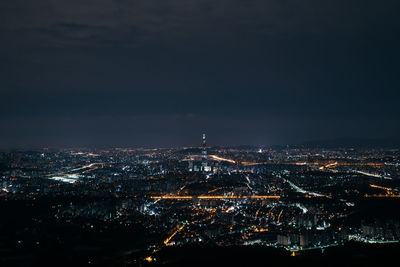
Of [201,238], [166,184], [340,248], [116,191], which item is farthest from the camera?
[166,184]

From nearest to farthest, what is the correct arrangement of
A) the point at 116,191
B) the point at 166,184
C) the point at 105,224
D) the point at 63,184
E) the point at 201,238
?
1. the point at 201,238
2. the point at 105,224
3. the point at 116,191
4. the point at 63,184
5. the point at 166,184

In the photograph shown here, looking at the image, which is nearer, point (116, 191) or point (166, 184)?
point (116, 191)

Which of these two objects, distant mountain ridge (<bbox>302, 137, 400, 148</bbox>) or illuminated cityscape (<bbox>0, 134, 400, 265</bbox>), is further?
distant mountain ridge (<bbox>302, 137, 400, 148</bbox>)

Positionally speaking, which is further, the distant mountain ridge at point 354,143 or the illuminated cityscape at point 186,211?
the distant mountain ridge at point 354,143

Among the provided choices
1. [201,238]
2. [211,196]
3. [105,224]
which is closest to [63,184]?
[211,196]

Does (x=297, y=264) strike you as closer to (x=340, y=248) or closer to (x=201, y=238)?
(x=340, y=248)

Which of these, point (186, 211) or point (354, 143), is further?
point (354, 143)

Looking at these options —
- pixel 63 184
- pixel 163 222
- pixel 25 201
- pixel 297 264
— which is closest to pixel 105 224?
pixel 163 222

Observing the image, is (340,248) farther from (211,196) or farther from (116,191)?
(116,191)
